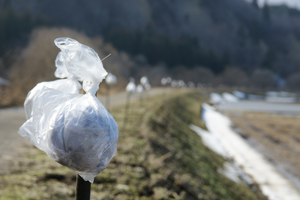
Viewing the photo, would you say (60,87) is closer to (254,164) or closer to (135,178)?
(135,178)

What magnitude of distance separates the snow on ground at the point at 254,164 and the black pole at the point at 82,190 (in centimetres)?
974

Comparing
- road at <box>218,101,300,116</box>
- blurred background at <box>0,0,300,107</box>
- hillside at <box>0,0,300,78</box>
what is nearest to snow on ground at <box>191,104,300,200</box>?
blurred background at <box>0,0,300,107</box>

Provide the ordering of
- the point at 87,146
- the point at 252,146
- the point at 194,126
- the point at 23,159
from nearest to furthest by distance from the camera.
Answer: the point at 87,146
the point at 23,159
the point at 252,146
the point at 194,126

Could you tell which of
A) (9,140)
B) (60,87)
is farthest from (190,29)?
(60,87)

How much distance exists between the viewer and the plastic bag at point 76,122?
1.96m

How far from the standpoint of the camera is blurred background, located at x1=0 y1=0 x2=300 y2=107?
3781cm

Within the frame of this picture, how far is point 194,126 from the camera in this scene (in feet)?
65.8

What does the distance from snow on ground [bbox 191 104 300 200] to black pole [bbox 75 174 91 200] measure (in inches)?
384

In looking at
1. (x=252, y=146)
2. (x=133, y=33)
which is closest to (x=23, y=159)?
(x=252, y=146)

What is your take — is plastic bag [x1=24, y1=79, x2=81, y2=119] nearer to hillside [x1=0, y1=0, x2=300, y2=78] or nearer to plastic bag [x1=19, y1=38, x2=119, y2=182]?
plastic bag [x1=19, y1=38, x2=119, y2=182]

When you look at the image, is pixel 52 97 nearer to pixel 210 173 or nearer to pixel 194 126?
pixel 210 173

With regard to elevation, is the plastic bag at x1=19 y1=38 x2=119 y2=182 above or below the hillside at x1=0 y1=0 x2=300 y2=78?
above

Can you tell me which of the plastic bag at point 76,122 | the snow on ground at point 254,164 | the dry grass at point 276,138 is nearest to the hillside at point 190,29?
the dry grass at point 276,138

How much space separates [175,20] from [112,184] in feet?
351
